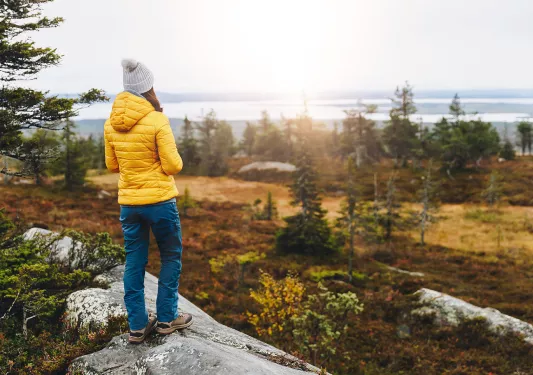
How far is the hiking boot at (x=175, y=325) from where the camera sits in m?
5.23

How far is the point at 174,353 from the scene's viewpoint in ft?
15.0

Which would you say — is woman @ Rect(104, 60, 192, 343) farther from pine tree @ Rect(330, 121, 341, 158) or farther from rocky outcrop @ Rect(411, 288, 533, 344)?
pine tree @ Rect(330, 121, 341, 158)

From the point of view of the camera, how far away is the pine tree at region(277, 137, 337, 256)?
2572 cm

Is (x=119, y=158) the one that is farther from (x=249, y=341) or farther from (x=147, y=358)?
(x=249, y=341)

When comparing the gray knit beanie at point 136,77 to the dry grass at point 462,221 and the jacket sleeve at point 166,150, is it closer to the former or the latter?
the jacket sleeve at point 166,150

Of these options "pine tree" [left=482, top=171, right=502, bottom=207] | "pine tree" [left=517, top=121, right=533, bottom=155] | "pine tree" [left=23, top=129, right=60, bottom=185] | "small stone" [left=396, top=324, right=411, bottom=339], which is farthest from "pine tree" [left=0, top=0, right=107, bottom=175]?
"pine tree" [left=517, top=121, right=533, bottom=155]

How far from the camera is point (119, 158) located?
500cm

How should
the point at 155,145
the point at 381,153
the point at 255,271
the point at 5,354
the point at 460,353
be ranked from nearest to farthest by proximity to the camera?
the point at 155,145 < the point at 5,354 < the point at 460,353 < the point at 255,271 < the point at 381,153

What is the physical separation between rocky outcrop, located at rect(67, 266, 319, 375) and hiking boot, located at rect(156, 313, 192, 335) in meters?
0.08

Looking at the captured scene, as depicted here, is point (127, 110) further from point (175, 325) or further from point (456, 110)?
point (456, 110)

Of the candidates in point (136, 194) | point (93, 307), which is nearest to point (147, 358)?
point (136, 194)

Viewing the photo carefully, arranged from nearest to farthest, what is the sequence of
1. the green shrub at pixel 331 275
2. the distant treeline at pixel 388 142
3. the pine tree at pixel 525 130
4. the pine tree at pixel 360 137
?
the green shrub at pixel 331 275 → the distant treeline at pixel 388 142 → the pine tree at pixel 360 137 → the pine tree at pixel 525 130

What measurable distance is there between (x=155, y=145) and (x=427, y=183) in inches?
1104

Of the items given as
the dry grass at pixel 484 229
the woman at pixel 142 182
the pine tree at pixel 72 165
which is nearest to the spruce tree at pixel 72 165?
the pine tree at pixel 72 165
